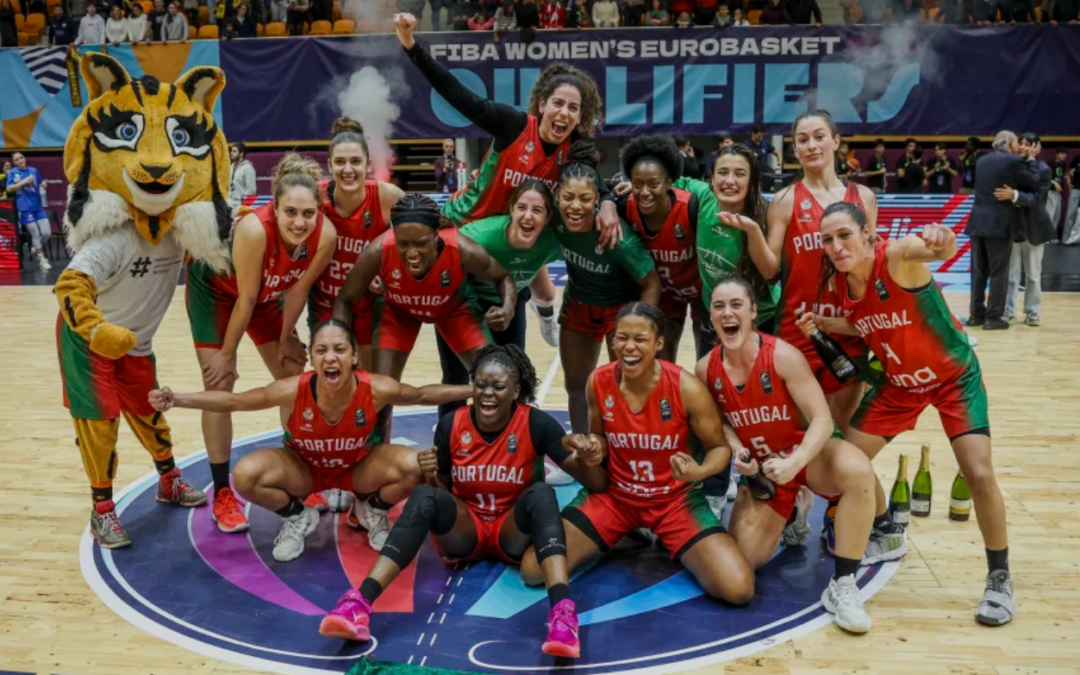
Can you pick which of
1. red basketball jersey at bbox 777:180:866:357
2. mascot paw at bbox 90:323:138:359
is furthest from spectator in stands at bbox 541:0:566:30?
mascot paw at bbox 90:323:138:359

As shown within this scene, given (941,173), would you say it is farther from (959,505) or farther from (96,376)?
(96,376)

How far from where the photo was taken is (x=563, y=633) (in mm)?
3402

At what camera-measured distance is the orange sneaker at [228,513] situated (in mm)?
4621

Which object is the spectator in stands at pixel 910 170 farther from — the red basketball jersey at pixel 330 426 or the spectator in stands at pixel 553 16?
the red basketball jersey at pixel 330 426

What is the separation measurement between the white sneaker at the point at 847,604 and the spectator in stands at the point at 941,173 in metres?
11.1

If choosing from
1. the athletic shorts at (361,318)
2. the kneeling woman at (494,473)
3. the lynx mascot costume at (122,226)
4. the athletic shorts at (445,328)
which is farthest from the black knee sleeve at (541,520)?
the lynx mascot costume at (122,226)

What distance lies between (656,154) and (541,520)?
1723 millimetres

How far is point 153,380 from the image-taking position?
4.71 meters

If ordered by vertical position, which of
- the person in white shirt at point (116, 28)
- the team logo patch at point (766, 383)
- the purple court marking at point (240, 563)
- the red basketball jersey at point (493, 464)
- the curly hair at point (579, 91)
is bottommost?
the purple court marking at point (240, 563)

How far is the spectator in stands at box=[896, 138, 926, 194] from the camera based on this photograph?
13477 mm

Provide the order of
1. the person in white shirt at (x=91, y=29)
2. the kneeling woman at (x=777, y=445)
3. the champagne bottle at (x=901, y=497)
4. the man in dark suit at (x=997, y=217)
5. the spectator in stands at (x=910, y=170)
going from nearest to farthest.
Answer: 1. the kneeling woman at (x=777, y=445)
2. the champagne bottle at (x=901, y=497)
3. the man in dark suit at (x=997, y=217)
4. the spectator in stands at (x=910, y=170)
5. the person in white shirt at (x=91, y=29)

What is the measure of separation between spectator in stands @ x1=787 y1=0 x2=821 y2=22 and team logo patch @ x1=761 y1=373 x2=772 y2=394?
11.5m

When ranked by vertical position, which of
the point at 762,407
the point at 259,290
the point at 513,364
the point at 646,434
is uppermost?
the point at 259,290

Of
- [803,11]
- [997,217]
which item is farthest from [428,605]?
[803,11]
